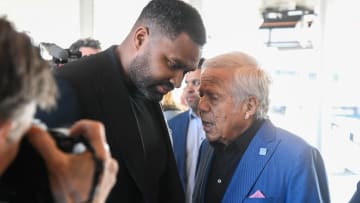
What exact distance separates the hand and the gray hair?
0.99 metres

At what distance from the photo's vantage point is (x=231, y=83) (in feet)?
5.23

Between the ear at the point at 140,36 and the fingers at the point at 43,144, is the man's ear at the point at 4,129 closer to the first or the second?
the fingers at the point at 43,144

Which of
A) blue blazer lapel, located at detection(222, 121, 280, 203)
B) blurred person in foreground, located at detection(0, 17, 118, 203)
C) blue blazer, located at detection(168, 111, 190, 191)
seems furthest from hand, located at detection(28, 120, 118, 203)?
blue blazer, located at detection(168, 111, 190, 191)

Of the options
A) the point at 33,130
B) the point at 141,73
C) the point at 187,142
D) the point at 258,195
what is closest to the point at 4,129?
the point at 33,130

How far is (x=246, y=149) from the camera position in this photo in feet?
5.16

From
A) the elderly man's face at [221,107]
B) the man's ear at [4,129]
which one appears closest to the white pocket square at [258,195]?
the elderly man's face at [221,107]

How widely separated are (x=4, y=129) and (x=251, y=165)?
1.10 metres

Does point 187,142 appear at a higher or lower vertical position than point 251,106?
lower

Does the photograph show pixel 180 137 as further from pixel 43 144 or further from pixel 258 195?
pixel 43 144

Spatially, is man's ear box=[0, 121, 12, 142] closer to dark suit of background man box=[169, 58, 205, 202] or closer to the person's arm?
the person's arm

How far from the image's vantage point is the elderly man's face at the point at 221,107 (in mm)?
1604

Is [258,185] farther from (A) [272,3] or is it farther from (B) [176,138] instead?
(A) [272,3]

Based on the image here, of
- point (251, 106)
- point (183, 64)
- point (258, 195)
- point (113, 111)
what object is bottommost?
point (258, 195)

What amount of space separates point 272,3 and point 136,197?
9.80 ft
